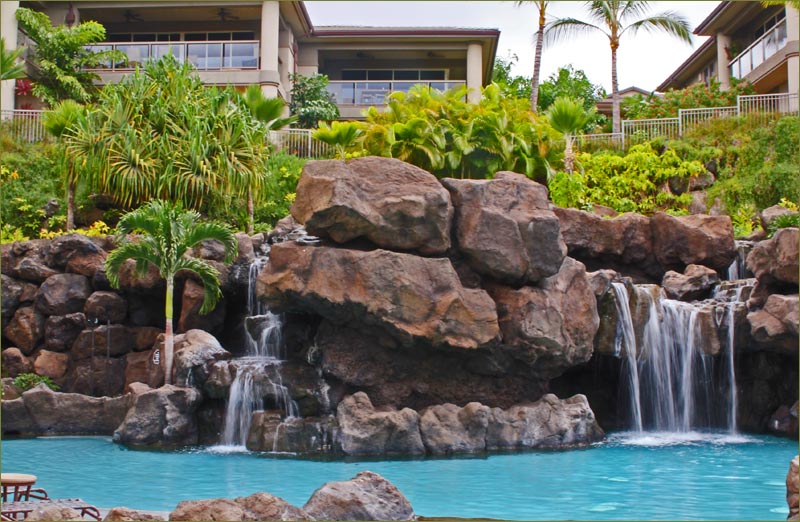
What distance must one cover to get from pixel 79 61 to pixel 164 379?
1864 centimetres

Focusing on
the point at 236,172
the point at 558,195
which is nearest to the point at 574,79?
the point at 558,195

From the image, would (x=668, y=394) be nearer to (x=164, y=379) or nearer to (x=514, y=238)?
(x=514, y=238)

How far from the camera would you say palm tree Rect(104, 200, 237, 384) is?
16312mm

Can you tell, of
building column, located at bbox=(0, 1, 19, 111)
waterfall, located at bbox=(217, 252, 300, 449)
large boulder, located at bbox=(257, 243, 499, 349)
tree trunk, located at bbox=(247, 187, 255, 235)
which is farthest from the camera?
building column, located at bbox=(0, 1, 19, 111)

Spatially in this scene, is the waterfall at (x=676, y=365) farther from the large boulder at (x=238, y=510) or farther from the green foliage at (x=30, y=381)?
the green foliage at (x=30, y=381)

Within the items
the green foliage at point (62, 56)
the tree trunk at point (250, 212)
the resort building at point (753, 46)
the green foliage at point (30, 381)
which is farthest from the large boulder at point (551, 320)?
the green foliage at point (62, 56)

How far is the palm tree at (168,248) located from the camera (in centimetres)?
1631

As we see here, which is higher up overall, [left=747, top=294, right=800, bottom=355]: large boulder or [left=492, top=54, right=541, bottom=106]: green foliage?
[left=492, top=54, right=541, bottom=106]: green foliage

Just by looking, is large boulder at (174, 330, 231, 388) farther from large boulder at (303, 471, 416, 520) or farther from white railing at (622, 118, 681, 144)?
white railing at (622, 118, 681, 144)

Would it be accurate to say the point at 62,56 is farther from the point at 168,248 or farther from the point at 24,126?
the point at 168,248

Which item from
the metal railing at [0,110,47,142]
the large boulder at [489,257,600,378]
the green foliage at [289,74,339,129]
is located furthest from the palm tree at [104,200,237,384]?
the green foliage at [289,74,339,129]

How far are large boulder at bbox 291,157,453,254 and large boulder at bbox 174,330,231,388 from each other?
9.50ft

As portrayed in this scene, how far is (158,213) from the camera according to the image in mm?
16359

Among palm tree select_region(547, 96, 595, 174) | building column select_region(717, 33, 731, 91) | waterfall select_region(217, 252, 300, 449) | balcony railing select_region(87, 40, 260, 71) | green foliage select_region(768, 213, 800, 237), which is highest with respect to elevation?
building column select_region(717, 33, 731, 91)
